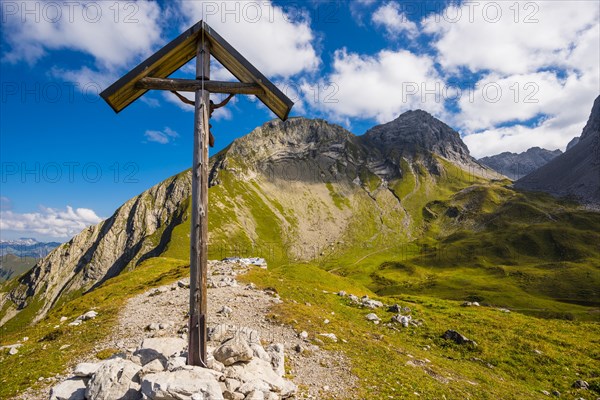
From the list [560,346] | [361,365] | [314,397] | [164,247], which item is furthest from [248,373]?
[164,247]

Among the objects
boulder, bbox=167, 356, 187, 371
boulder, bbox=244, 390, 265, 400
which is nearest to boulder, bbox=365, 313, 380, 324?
boulder, bbox=244, 390, 265, 400

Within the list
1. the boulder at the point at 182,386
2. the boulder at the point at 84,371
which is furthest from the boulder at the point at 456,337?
the boulder at the point at 84,371

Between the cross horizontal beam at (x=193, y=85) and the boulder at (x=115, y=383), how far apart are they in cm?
855

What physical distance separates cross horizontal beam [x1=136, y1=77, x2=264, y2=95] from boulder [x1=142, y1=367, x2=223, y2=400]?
8.38 meters

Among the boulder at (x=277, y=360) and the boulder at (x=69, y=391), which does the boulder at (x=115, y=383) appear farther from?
the boulder at (x=277, y=360)

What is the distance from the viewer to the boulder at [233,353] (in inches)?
416

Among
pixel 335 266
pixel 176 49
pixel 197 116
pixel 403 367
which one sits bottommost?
pixel 335 266

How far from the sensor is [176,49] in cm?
1054

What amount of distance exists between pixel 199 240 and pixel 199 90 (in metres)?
4.80

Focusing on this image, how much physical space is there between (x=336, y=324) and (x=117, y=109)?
761 inches

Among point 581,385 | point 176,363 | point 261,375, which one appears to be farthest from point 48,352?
point 581,385

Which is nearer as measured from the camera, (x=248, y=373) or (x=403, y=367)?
(x=248, y=373)

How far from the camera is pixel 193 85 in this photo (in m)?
10.4

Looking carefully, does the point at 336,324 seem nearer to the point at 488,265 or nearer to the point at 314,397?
the point at 314,397
